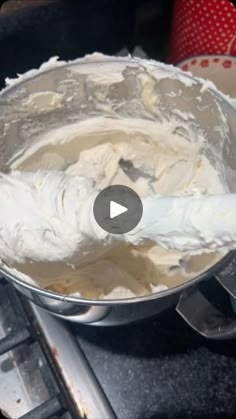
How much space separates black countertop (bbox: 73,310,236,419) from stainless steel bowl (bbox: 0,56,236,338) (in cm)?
9

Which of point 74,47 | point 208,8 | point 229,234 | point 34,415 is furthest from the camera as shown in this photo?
point 74,47

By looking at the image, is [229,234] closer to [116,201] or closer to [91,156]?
[116,201]

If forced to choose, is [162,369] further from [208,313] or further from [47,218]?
[47,218]

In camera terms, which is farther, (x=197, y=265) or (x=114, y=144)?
(x=114, y=144)

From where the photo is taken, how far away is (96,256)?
622mm

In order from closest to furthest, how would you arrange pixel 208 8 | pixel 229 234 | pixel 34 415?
pixel 229 234 → pixel 34 415 → pixel 208 8

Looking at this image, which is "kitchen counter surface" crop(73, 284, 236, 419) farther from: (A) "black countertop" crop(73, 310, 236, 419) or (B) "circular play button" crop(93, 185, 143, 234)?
(B) "circular play button" crop(93, 185, 143, 234)

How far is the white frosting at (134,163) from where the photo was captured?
66 cm

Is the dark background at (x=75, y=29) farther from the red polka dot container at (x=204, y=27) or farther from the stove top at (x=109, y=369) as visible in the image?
the stove top at (x=109, y=369)

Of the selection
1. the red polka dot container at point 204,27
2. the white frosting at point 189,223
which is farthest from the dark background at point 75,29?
the white frosting at point 189,223

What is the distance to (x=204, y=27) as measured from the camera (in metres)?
0.75

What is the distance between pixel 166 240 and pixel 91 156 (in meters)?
0.26

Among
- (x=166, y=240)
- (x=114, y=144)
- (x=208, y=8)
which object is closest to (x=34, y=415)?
(x=166, y=240)

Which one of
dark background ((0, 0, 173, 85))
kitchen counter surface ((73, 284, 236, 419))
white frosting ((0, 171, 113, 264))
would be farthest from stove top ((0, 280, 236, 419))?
dark background ((0, 0, 173, 85))
